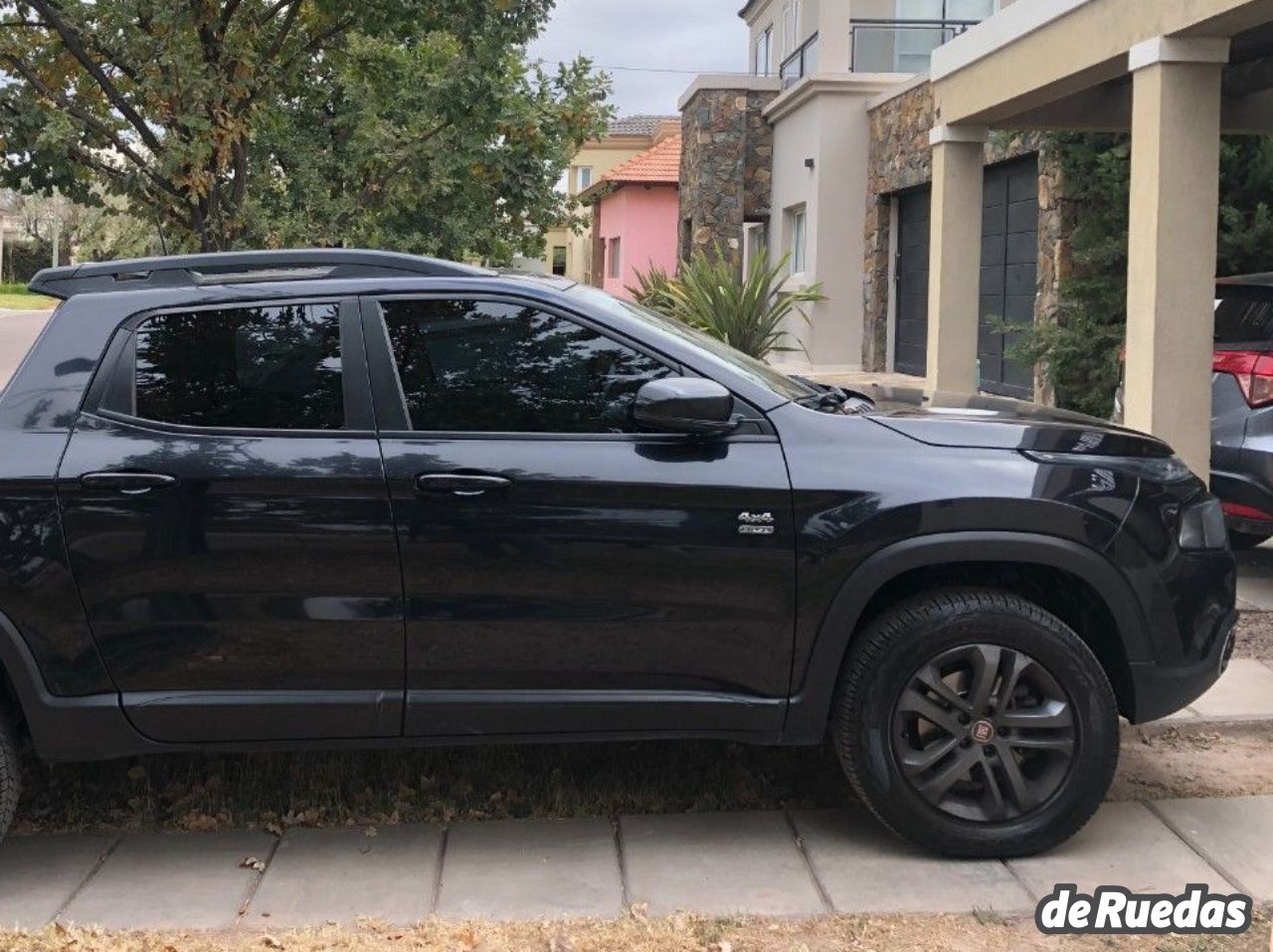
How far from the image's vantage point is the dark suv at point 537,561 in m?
4.11

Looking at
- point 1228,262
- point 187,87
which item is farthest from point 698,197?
→ point 187,87

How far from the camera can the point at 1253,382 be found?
24.3 feet

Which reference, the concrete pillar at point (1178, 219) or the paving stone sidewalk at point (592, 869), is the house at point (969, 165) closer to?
the concrete pillar at point (1178, 219)

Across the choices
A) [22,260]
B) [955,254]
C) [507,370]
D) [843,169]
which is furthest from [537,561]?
[22,260]

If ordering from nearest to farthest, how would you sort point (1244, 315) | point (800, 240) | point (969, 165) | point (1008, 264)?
1. point (1244, 315)
2. point (969, 165)
3. point (1008, 264)
4. point (800, 240)

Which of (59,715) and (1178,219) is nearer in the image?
(59,715)

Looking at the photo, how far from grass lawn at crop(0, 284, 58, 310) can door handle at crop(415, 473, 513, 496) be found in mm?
50633

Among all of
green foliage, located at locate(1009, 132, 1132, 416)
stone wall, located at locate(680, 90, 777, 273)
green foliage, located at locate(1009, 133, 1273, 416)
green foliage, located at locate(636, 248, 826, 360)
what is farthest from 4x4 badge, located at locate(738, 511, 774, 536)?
stone wall, located at locate(680, 90, 777, 273)

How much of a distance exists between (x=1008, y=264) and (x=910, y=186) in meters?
3.52

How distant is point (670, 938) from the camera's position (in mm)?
3781

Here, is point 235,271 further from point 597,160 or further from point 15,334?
point 597,160

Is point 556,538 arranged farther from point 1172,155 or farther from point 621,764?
point 1172,155

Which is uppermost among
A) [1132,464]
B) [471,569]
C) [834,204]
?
[834,204]

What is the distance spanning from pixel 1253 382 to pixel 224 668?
541cm
